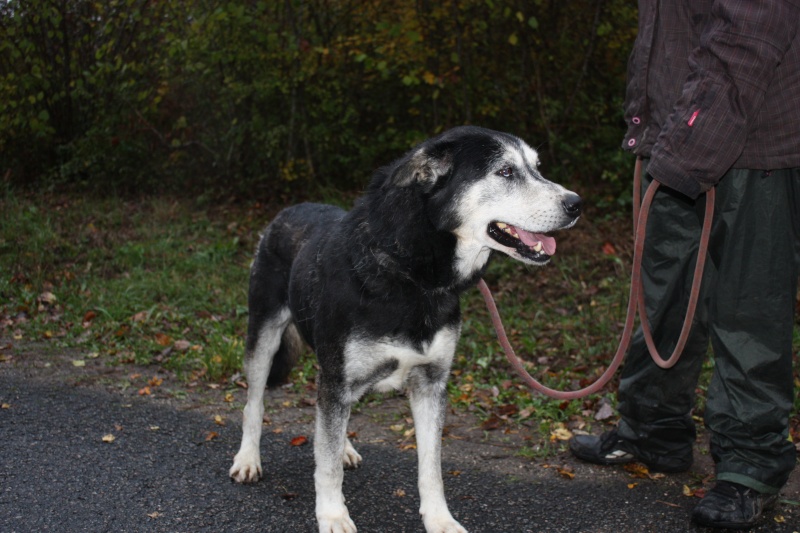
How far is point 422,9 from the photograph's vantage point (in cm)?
896

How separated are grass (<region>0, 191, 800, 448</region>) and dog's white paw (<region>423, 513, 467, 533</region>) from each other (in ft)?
3.78

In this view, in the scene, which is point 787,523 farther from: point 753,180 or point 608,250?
point 608,250

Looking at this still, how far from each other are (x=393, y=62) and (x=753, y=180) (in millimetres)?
6523

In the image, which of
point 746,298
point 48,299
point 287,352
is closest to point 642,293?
point 746,298

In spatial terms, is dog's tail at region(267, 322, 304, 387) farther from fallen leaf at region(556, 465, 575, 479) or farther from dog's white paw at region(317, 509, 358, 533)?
fallen leaf at region(556, 465, 575, 479)

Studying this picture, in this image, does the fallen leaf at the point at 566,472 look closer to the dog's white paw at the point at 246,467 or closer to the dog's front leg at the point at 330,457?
the dog's front leg at the point at 330,457

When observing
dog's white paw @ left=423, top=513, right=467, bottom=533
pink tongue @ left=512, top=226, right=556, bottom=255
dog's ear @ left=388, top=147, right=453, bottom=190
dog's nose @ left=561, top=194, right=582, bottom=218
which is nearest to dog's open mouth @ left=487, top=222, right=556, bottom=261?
pink tongue @ left=512, top=226, right=556, bottom=255

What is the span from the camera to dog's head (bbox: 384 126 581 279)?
128 inches

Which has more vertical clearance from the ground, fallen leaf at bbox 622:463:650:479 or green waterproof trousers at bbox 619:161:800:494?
green waterproof trousers at bbox 619:161:800:494

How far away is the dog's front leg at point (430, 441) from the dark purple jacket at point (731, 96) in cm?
130

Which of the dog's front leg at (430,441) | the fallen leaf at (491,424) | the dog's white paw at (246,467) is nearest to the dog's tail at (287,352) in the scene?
the dog's white paw at (246,467)

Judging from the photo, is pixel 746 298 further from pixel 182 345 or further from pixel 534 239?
pixel 182 345

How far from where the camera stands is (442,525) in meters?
3.44

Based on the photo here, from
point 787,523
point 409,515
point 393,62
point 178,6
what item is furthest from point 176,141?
point 787,523
